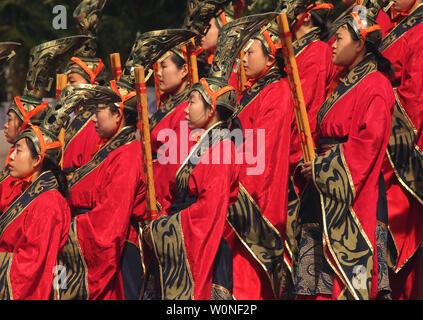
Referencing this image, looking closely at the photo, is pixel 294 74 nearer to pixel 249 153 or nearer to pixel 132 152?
pixel 249 153

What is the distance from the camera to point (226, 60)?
22.8 feet

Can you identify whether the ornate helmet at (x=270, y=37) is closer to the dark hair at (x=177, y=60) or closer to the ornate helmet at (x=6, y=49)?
the dark hair at (x=177, y=60)

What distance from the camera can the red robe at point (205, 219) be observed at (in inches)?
257

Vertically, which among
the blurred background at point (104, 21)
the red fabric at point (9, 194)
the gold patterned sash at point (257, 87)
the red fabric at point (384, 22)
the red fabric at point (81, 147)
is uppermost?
the blurred background at point (104, 21)

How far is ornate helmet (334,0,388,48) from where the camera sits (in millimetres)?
7012

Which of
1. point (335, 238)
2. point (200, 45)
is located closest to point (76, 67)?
point (200, 45)

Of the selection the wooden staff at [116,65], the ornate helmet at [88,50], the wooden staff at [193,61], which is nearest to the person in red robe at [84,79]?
the ornate helmet at [88,50]

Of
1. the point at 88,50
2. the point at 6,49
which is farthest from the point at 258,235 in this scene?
the point at 88,50

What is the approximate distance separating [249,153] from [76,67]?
2.13 m

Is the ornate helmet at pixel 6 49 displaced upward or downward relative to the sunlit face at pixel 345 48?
upward

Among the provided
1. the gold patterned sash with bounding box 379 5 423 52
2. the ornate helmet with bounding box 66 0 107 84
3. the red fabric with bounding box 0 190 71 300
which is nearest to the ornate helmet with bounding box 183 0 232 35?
the ornate helmet with bounding box 66 0 107 84

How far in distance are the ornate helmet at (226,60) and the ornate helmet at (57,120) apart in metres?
0.67

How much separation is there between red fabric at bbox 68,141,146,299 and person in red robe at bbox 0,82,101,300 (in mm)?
245
